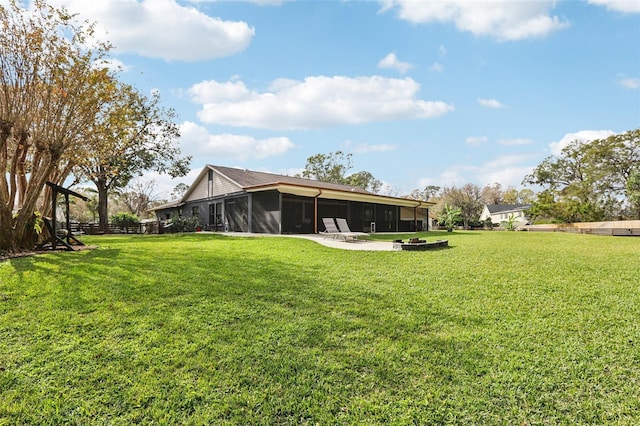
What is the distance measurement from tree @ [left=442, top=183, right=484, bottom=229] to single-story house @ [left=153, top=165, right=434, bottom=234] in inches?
805

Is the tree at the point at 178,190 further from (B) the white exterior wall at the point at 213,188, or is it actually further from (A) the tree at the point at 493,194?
(A) the tree at the point at 493,194

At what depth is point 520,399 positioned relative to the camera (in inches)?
91.4

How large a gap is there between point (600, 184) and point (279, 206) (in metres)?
28.2

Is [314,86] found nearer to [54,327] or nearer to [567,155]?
[54,327]

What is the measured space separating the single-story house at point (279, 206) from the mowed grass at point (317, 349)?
10293 millimetres

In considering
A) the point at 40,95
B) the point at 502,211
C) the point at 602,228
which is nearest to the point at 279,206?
the point at 40,95

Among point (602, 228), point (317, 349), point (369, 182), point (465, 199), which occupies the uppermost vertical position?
point (369, 182)

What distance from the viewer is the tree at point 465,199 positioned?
43344 millimetres

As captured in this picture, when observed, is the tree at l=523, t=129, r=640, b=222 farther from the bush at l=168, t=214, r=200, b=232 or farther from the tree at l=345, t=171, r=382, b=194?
the bush at l=168, t=214, r=200, b=232

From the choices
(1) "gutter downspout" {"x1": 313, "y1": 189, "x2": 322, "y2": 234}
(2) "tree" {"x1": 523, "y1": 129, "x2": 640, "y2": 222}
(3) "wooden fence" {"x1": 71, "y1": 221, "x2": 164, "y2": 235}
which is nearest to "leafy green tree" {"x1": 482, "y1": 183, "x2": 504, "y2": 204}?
(2) "tree" {"x1": 523, "y1": 129, "x2": 640, "y2": 222}

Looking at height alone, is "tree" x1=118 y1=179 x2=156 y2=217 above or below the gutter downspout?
above

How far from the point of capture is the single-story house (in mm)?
15688

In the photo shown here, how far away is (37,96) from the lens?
8.00 meters

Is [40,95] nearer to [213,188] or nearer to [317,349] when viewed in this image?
[317,349]
